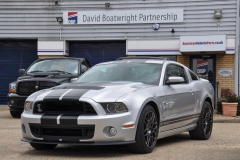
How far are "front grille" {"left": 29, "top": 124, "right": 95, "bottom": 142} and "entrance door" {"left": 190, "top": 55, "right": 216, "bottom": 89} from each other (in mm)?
12169

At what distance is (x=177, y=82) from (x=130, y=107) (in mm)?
1566

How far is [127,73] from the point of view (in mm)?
8062

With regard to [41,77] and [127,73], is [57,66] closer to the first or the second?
[41,77]

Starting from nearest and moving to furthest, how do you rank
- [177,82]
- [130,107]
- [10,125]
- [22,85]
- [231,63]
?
[130,107] < [177,82] < [10,125] < [22,85] < [231,63]

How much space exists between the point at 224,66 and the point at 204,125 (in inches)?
362

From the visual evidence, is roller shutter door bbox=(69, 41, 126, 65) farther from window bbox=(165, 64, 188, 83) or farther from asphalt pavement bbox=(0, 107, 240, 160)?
window bbox=(165, 64, 188, 83)

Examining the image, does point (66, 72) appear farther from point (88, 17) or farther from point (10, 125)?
point (88, 17)

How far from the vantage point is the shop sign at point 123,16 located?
1830 centimetres

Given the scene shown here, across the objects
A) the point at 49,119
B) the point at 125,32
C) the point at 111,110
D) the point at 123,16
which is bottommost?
the point at 49,119

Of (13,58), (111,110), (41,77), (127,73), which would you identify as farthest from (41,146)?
(13,58)

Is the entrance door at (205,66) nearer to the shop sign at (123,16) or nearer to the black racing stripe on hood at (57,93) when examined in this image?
the shop sign at (123,16)

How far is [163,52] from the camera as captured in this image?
18.4 m

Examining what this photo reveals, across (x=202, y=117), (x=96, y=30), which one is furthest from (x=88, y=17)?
(x=202, y=117)

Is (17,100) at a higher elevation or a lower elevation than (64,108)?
lower
